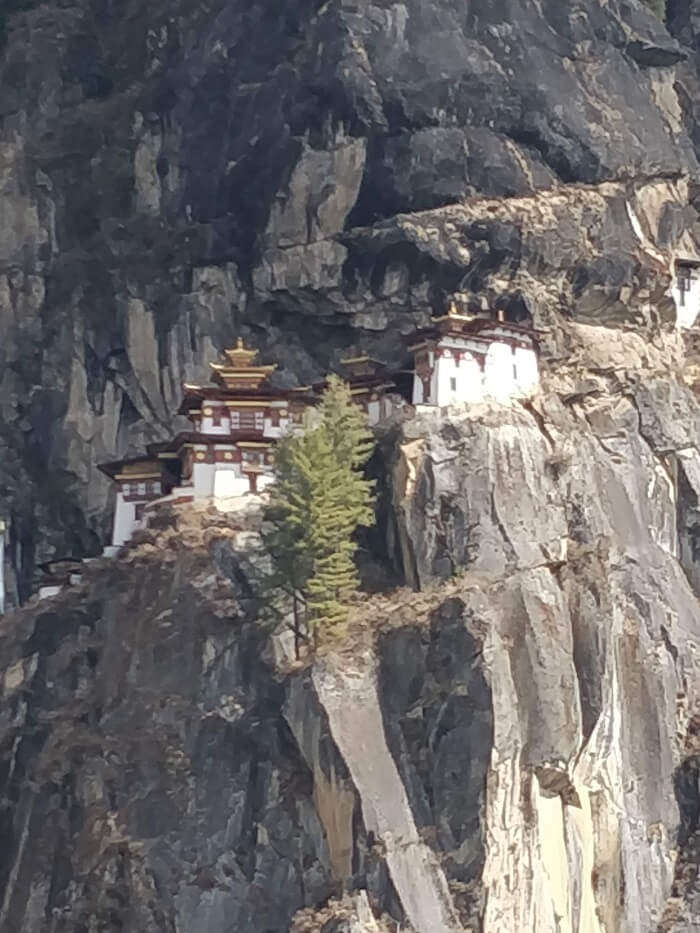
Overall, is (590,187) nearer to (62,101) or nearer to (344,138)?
(344,138)

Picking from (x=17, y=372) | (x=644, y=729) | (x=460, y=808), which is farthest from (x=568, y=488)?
(x=17, y=372)

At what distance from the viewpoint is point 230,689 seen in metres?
52.6

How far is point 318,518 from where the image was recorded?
52.8 m

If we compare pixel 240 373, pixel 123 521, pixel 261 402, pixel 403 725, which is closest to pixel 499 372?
pixel 261 402

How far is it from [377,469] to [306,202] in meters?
12.4

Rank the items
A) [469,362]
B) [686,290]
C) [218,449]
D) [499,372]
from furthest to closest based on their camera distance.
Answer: [686,290] < [499,372] < [469,362] < [218,449]

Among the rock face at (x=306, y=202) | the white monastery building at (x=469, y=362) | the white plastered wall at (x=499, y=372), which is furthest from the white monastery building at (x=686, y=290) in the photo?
the white plastered wall at (x=499, y=372)

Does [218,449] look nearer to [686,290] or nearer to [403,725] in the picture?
[403,725]

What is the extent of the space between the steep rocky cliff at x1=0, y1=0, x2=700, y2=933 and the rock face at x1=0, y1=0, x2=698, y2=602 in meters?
0.12

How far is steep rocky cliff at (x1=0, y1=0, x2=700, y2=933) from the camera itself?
5081cm

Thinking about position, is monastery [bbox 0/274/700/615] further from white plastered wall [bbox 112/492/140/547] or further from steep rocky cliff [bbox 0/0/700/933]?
steep rocky cliff [bbox 0/0/700/933]

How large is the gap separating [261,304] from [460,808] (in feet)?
68.1

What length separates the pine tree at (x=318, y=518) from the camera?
52531 millimetres

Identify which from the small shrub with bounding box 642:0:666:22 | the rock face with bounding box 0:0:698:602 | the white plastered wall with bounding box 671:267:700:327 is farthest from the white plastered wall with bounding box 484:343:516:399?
the small shrub with bounding box 642:0:666:22
